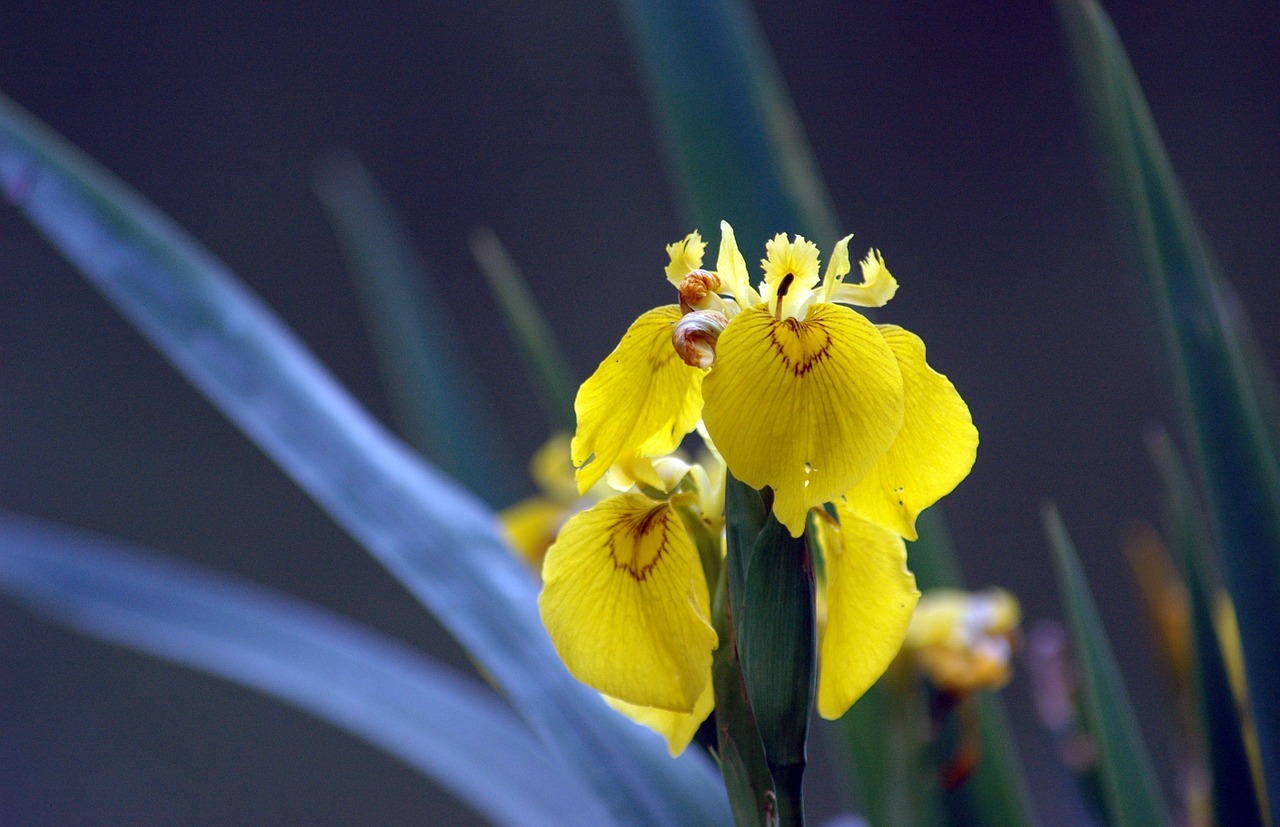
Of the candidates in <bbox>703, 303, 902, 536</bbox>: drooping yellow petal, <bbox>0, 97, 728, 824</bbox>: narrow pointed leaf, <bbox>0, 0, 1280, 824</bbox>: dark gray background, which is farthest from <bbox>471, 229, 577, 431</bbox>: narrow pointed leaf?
<bbox>0, 0, 1280, 824</bbox>: dark gray background

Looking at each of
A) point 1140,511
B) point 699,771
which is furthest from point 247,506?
point 1140,511

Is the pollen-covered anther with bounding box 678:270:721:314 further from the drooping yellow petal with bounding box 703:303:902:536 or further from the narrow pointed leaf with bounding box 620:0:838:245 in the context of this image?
the narrow pointed leaf with bounding box 620:0:838:245

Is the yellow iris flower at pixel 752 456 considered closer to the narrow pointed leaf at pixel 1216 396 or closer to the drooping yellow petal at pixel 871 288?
the drooping yellow petal at pixel 871 288

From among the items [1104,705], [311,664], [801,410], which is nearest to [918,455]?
[801,410]

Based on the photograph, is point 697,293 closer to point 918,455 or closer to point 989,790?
point 918,455

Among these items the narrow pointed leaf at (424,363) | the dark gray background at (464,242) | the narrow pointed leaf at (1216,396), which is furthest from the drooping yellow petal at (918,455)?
the dark gray background at (464,242)

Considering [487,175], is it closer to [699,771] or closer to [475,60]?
[475,60]
